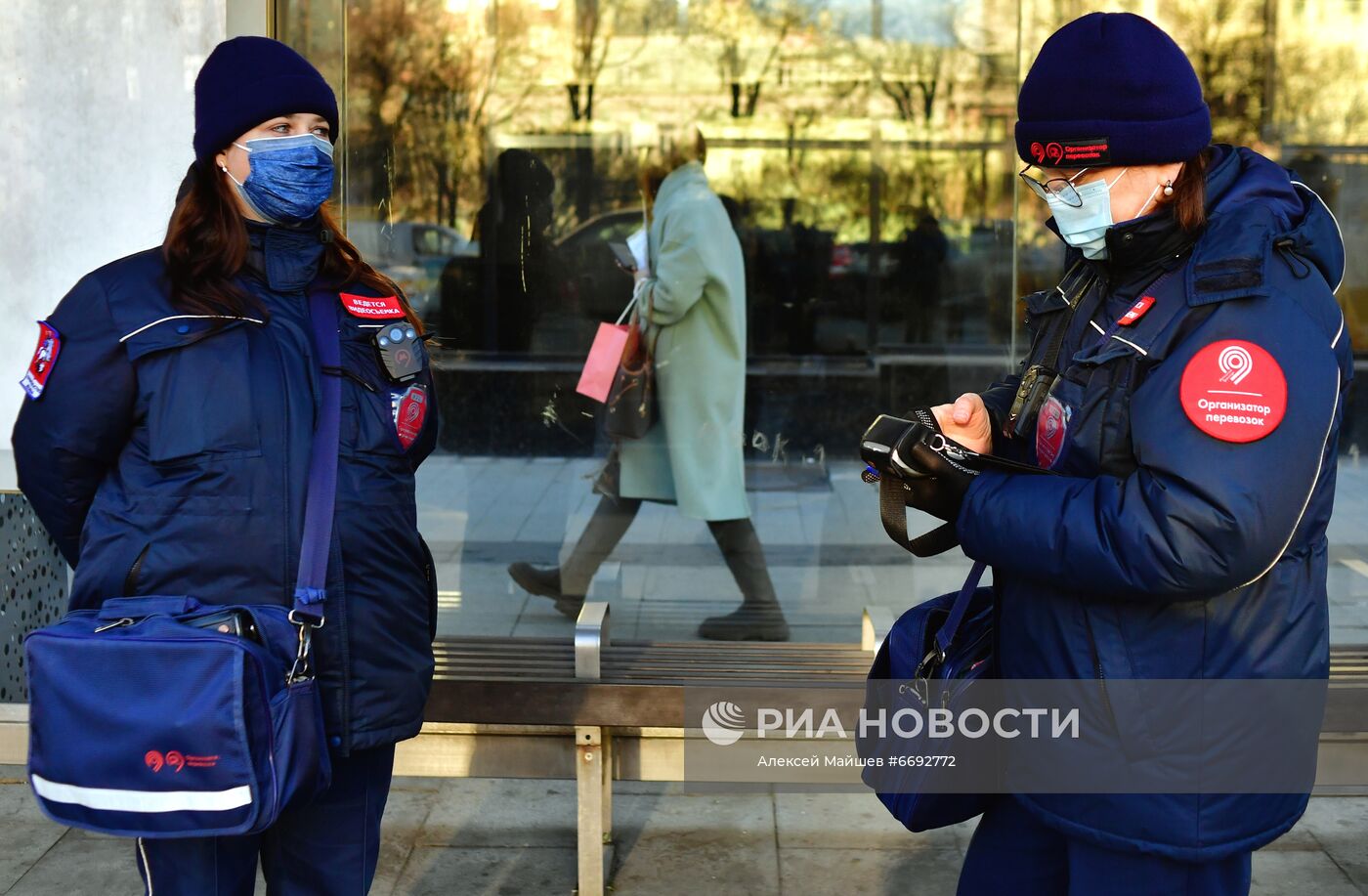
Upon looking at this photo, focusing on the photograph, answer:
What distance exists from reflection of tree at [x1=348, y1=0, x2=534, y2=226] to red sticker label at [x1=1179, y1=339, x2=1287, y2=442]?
398cm

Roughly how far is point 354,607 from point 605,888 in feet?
5.51

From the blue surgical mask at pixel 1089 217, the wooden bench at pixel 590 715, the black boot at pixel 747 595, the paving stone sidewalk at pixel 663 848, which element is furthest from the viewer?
the black boot at pixel 747 595

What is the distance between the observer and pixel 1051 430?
7.55ft

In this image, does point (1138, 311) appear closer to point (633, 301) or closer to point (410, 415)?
point (410, 415)

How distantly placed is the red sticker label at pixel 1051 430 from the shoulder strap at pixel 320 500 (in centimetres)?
112

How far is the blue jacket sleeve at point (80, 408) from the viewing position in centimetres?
238

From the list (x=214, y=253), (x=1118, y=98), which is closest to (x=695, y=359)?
(x=214, y=253)

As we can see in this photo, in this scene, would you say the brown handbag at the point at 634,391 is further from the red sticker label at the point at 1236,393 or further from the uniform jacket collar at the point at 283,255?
the red sticker label at the point at 1236,393

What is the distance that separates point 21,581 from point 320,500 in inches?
87.7

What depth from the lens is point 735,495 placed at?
5844 mm

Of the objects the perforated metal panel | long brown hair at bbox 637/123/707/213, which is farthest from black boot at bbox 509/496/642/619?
the perforated metal panel

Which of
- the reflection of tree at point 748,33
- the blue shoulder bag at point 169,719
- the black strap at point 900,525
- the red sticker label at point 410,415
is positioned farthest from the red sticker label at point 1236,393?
the reflection of tree at point 748,33

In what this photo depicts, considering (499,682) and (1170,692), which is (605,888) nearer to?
(499,682)

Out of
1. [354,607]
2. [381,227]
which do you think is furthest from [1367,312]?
[354,607]
